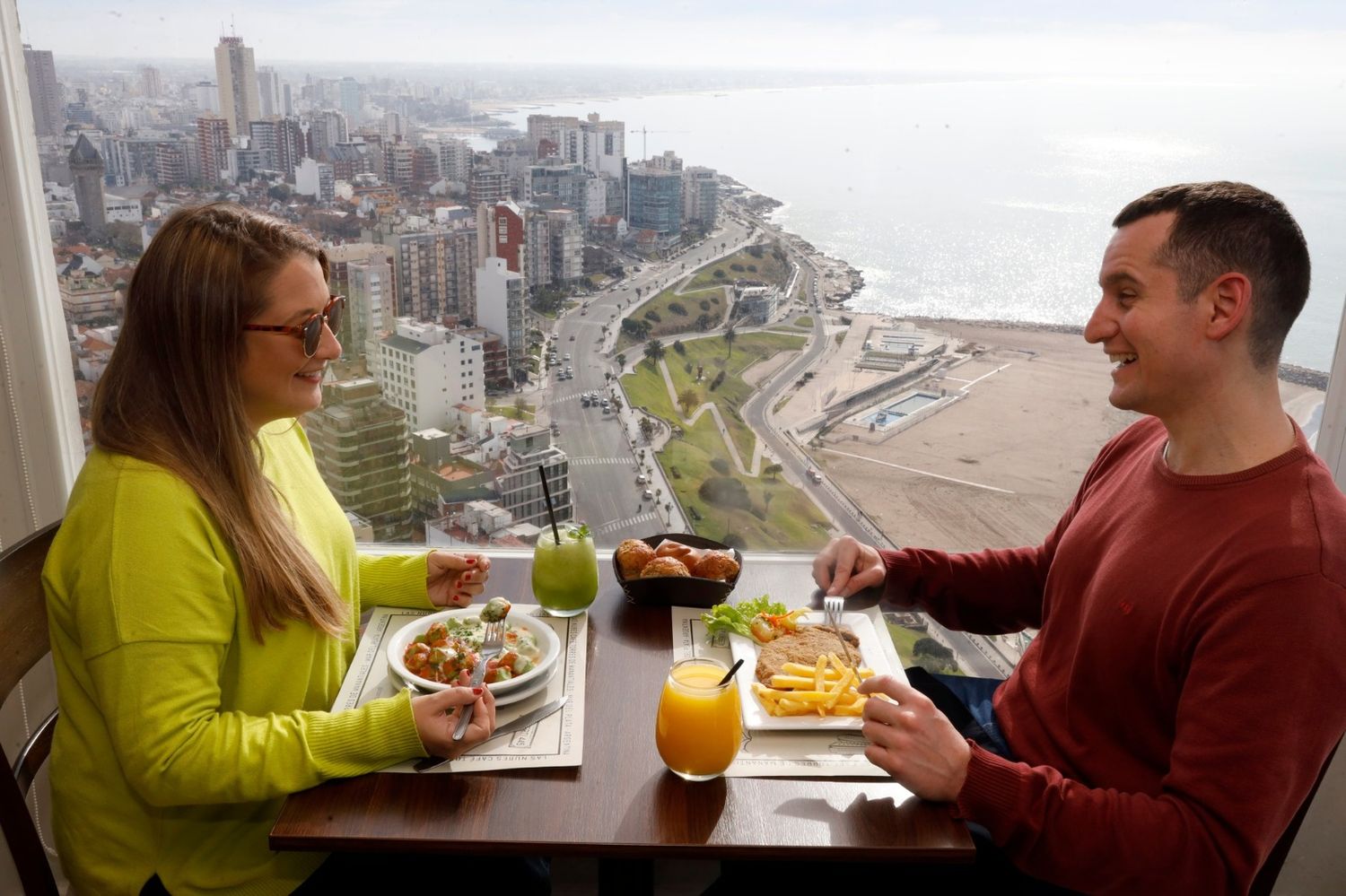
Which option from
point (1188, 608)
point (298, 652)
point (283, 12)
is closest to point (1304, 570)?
point (1188, 608)

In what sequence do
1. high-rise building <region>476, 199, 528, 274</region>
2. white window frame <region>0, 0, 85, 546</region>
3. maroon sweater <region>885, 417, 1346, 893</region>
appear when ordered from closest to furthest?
maroon sweater <region>885, 417, 1346, 893</region> < white window frame <region>0, 0, 85, 546</region> < high-rise building <region>476, 199, 528, 274</region>

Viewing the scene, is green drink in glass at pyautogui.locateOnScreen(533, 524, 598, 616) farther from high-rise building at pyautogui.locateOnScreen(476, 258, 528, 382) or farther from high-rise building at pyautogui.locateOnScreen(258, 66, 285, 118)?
high-rise building at pyautogui.locateOnScreen(258, 66, 285, 118)

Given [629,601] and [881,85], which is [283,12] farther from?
[629,601]

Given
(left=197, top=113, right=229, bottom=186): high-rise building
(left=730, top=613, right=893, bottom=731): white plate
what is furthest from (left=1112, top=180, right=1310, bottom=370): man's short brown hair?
(left=197, top=113, right=229, bottom=186): high-rise building

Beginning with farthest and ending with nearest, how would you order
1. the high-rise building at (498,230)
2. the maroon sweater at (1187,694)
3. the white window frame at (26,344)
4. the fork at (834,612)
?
the high-rise building at (498,230) < the white window frame at (26,344) < the fork at (834,612) < the maroon sweater at (1187,694)

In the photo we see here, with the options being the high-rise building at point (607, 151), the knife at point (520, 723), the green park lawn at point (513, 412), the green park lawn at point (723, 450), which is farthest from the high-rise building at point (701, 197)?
the knife at point (520, 723)

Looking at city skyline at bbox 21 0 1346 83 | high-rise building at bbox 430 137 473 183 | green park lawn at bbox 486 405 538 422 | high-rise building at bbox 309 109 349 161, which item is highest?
Result: city skyline at bbox 21 0 1346 83

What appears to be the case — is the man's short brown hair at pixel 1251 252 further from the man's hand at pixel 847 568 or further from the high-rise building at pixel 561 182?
the high-rise building at pixel 561 182
